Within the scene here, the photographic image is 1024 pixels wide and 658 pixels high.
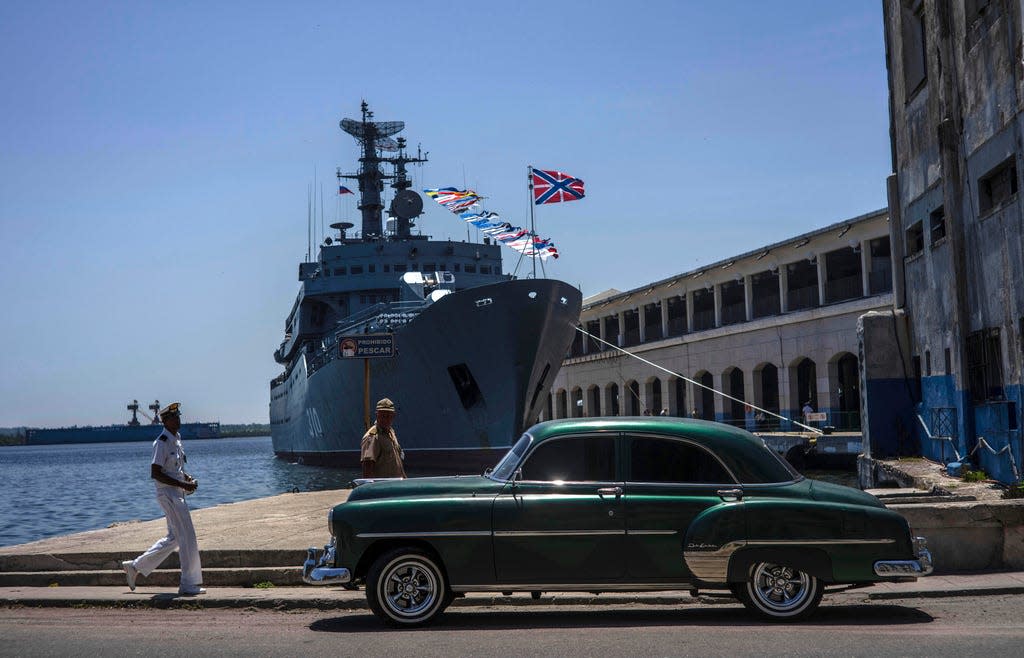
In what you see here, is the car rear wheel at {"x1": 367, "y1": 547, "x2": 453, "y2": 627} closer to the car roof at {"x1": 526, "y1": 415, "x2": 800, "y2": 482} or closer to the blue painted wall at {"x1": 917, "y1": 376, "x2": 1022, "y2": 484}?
the car roof at {"x1": 526, "y1": 415, "x2": 800, "y2": 482}

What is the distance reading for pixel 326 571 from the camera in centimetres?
785

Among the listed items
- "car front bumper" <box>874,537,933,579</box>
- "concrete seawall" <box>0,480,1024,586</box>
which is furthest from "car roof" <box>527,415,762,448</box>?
"concrete seawall" <box>0,480,1024,586</box>

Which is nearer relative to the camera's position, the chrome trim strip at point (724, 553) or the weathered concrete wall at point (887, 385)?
the chrome trim strip at point (724, 553)

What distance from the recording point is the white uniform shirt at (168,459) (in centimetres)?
955

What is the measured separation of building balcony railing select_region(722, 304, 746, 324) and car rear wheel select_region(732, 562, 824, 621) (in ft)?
133

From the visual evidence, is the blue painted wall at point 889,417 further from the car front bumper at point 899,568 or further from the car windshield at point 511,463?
the car windshield at point 511,463

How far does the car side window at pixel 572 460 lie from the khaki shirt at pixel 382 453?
314 cm

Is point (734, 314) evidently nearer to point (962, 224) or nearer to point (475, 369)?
point (475, 369)

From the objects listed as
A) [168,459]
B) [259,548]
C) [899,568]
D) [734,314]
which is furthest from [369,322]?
[899,568]

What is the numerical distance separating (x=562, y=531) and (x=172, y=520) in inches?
150

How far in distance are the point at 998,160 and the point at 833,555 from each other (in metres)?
8.49

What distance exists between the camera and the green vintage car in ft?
24.9

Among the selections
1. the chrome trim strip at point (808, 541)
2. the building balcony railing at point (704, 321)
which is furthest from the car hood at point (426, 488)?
the building balcony railing at point (704, 321)

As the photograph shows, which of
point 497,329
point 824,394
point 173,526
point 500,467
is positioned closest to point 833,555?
point 500,467
